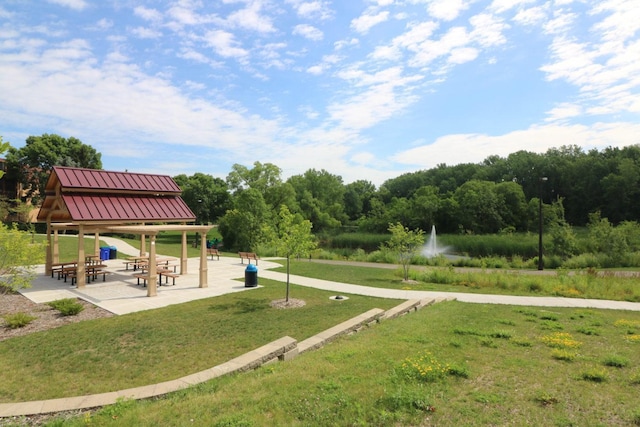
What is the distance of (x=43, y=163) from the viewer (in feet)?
126

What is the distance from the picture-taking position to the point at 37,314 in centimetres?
1041

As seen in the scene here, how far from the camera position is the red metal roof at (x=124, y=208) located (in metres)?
14.1

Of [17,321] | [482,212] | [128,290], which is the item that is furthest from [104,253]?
[482,212]

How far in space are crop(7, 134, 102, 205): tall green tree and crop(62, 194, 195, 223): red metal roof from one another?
28.2 metres

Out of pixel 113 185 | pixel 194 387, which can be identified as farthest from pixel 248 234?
pixel 194 387

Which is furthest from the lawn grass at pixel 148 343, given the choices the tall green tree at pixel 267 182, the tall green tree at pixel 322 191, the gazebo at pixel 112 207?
the tall green tree at pixel 322 191

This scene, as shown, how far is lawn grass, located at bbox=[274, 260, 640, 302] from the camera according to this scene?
1318 centimetres

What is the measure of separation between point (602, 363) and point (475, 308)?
15.8 feet

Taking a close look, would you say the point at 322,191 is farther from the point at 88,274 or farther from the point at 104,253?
the point at 88,274

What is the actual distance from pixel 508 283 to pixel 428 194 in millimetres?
49037

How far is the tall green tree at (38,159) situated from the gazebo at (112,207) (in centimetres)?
2575

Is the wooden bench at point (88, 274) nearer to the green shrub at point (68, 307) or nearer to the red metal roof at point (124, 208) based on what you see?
the red metal roof at point (124, 208)

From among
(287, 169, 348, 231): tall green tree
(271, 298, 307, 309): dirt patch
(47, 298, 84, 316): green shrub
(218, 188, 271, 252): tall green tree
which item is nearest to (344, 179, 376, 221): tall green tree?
(287, 169, 348, 231): tall green tree

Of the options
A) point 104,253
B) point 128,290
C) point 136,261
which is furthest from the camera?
point 104,253
